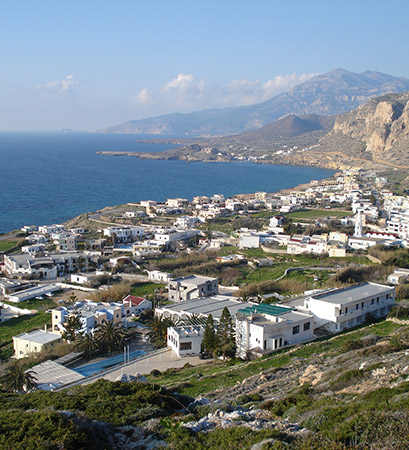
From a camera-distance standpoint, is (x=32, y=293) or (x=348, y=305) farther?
(x=32, y=293)

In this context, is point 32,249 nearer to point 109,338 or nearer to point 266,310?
point 109,338

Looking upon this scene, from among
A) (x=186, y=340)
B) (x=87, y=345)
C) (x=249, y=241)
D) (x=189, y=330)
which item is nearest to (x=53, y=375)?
(x=87, y=345)

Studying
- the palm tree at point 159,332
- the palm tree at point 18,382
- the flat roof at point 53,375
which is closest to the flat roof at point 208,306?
the palm tree at point 159,332

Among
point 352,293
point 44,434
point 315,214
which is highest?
point 44,434

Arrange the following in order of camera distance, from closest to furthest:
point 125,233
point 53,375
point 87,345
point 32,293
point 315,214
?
point 53,375 < point 87,345 < point 32,293 < point 125,233 < point 315,214

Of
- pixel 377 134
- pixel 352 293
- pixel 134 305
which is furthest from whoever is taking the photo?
pixel 377 134

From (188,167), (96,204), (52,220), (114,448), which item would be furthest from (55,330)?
(188,167)

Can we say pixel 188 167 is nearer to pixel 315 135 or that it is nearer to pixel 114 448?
pixel 315 135

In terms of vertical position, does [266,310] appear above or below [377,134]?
below

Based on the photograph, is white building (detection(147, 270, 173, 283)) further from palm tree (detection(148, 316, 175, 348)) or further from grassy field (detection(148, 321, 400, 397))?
grassy field (detection(148, 321, 400, 397))
